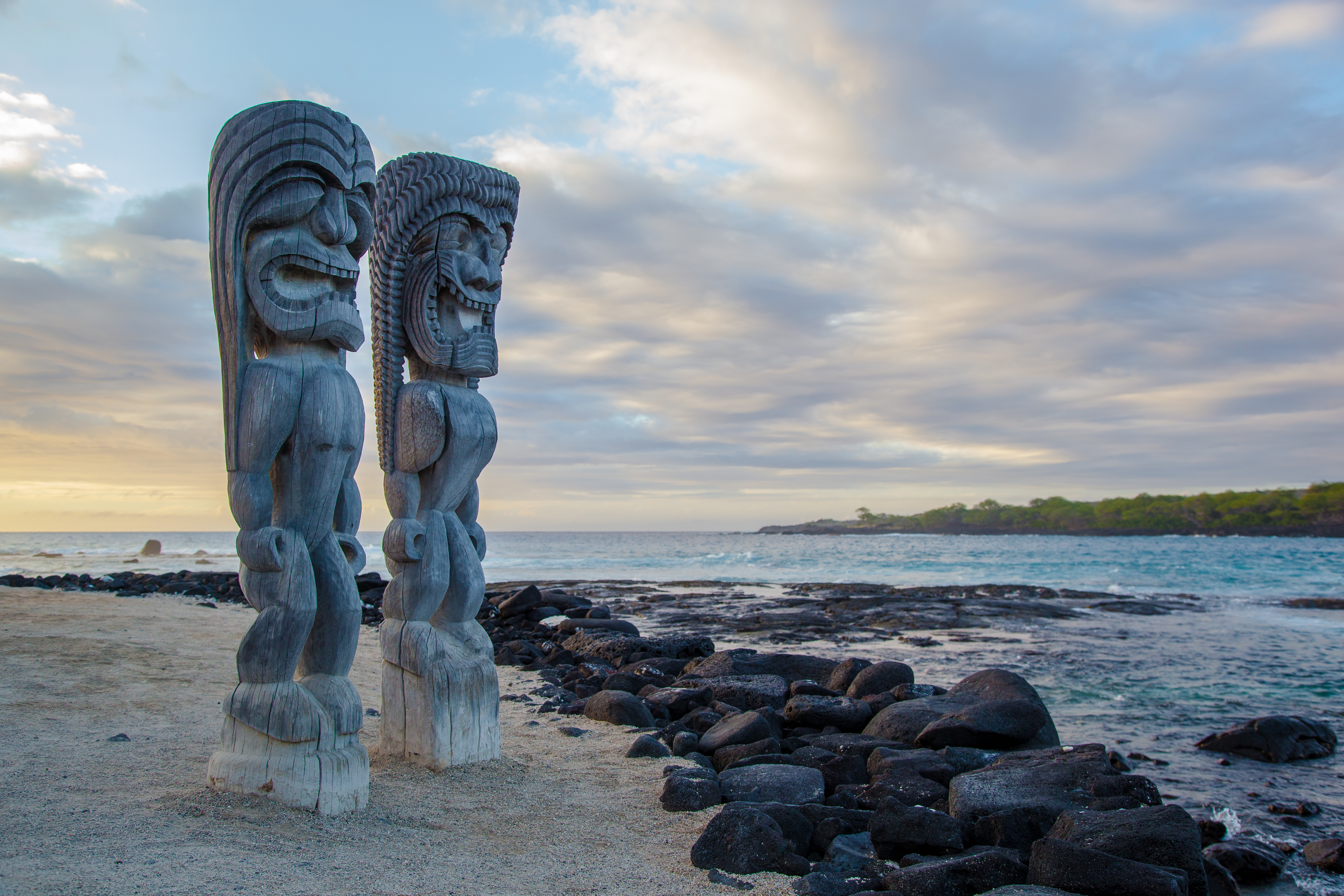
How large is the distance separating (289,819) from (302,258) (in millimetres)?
2516

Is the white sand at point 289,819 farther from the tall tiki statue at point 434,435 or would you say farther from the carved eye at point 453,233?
the carved eye at point 453,233

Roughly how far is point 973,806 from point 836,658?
7.26 meters

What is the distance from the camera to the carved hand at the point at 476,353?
4988 mm

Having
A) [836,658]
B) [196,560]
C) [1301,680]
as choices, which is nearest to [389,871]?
[836,658]

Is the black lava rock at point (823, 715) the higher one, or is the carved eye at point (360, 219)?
the carved eye at point (360, 219)

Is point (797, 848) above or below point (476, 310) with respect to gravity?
below

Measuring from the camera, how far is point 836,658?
39.0 ft

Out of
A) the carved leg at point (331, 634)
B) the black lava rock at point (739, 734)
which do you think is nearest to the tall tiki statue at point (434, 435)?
the carved leg at point (331, 634)

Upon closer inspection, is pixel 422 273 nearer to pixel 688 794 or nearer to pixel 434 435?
pixel 434 435

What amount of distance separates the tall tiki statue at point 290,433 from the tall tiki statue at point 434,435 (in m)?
0.77

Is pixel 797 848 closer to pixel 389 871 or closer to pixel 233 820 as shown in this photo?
pixel 389 871

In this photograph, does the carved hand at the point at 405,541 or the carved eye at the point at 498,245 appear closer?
the carved hand at the point at 405,541

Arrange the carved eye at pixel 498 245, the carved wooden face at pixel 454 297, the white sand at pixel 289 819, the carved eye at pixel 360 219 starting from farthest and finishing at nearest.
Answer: the carved eye at pixel 498 245
the carved wooden face at pixel 454 297
the carved eye at pixel 360 219
the white sand at pixel 289 819

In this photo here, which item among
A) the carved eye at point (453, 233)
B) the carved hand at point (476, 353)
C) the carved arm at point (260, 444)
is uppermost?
the carved eye at point (453, 233)
